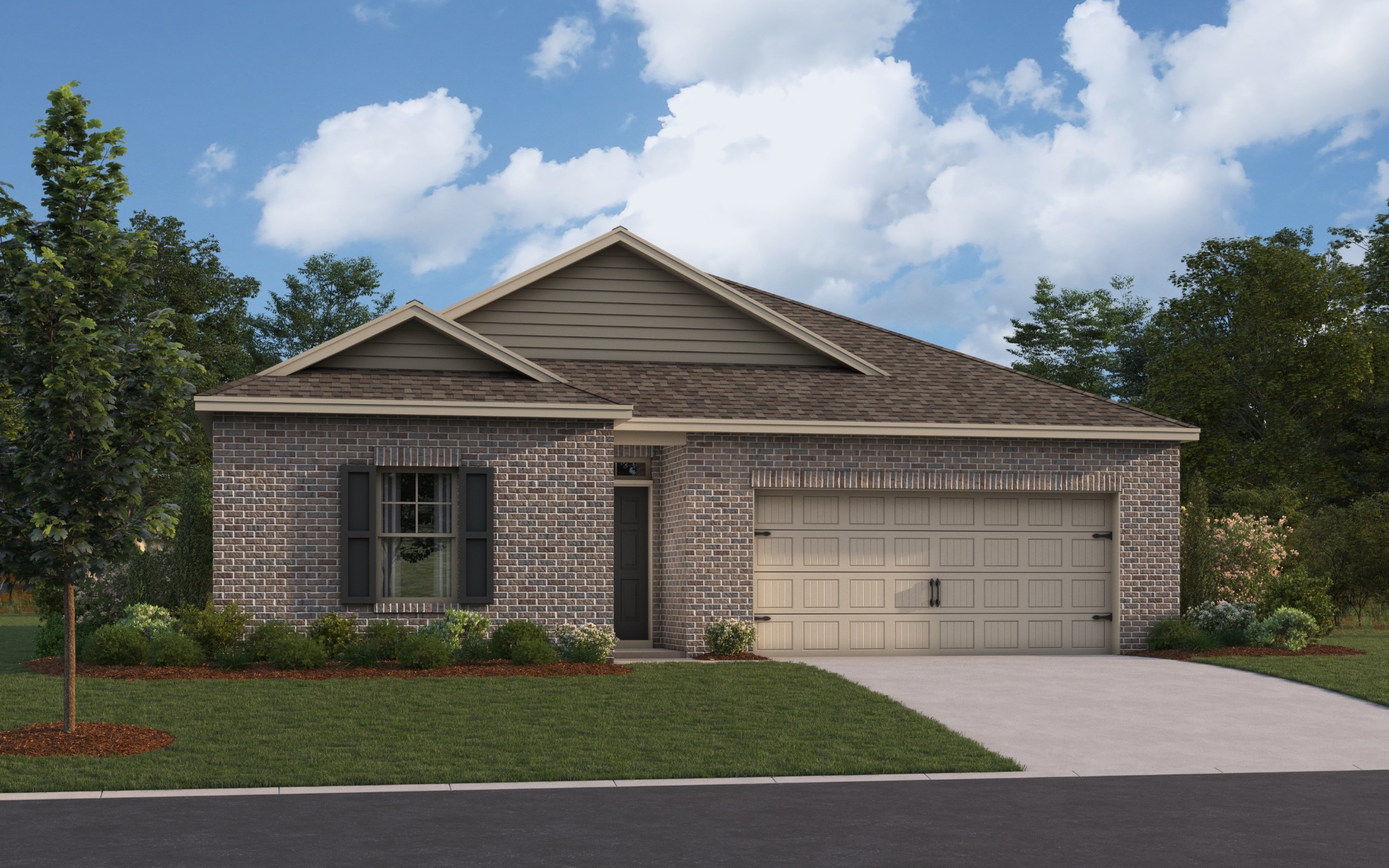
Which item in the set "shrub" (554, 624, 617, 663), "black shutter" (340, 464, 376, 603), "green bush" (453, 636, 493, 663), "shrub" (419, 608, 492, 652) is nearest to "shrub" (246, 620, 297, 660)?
"black shutter" (340, 464, 376, 603)

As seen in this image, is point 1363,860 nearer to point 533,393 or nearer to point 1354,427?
point 533,393

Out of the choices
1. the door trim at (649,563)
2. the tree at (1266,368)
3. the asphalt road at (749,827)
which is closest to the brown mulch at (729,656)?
the door trim at (649,563)

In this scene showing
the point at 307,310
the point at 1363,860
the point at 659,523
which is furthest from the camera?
the point at 307,310

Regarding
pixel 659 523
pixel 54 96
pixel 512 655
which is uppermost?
pixel 54 96

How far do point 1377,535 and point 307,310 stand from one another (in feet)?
153

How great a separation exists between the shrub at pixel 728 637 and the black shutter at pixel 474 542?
119 inches

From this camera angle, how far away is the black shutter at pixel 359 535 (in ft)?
56.9

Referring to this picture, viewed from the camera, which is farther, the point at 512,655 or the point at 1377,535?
the point at 1377,535

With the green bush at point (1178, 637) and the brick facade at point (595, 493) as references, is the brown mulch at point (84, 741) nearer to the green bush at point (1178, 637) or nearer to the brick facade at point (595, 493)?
the brick facade at point (595, 493)

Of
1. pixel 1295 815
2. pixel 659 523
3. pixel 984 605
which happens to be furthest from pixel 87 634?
pixel 1295 815

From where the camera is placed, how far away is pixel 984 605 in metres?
20.1

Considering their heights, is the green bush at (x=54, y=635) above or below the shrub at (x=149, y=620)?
below

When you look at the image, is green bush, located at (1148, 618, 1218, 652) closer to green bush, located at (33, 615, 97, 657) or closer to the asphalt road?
the asphalt road

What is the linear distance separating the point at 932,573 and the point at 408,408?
7.78 m
